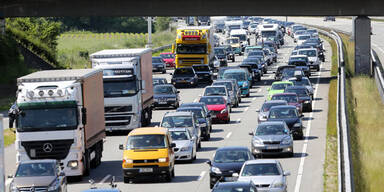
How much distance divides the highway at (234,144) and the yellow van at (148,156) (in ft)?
1.36

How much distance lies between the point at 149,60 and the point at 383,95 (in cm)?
1338

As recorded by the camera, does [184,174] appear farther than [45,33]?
No

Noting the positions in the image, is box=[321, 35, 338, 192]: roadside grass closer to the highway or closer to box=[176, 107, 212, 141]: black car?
the highway

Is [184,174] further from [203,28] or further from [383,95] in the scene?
[203,28]

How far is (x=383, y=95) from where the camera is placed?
169 feet

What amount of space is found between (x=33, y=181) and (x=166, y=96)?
28.5 m

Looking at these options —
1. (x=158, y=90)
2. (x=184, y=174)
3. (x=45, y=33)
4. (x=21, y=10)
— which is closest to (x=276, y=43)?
(x=45, y=33)

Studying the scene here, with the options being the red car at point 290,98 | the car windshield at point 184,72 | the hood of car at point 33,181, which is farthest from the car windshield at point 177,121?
the car windshield at point 184,72

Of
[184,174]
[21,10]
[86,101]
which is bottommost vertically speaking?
[184,174]

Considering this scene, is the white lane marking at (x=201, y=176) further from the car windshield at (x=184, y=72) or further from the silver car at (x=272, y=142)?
the car windshield at (x=184, y=72)

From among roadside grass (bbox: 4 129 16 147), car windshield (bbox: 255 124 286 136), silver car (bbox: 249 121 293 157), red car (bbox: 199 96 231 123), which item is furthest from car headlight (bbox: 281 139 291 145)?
roadside grass (bbox: 4 129 16 147)

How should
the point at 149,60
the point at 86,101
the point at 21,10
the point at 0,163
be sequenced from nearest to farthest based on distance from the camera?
the point at 0,163 < the point at 86,101 < the point at 149,60 < the point at 21,10

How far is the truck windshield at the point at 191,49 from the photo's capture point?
72.2 metres

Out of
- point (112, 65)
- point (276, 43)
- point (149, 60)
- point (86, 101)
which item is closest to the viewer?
point (86, 101)
